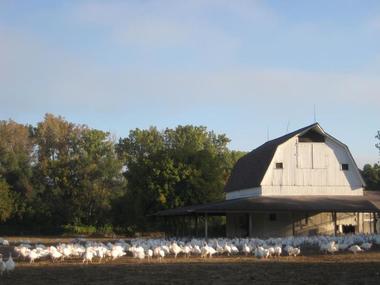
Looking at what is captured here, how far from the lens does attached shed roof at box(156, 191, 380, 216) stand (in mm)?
40312

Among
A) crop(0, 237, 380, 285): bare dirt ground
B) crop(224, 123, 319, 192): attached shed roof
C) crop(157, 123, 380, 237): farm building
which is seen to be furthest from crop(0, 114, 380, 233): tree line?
crop(0, 237, 380, 285): bare dirt ground

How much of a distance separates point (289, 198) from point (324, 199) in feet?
7.70

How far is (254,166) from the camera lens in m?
52.0

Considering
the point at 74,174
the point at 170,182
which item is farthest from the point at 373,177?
the point at 74,174

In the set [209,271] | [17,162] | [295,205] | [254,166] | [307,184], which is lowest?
[209,271]

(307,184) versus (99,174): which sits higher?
(99,174)

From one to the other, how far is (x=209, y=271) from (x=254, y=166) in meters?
30.2

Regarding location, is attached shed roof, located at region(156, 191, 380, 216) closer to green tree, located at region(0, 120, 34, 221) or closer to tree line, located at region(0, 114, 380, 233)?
tree line, located at region(0, 114, 380, 233)

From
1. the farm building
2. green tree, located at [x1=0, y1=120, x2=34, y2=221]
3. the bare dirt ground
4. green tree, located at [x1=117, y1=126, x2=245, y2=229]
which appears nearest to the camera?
the bare dirt ground

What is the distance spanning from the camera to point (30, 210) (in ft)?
249

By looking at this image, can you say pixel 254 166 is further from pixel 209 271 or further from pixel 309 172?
pixel 209 271

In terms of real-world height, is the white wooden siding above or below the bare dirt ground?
above

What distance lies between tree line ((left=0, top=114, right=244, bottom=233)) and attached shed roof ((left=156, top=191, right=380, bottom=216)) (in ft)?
51.5

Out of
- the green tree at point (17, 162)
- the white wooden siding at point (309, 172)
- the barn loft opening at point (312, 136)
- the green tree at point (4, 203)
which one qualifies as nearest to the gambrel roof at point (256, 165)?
the barn loft opening at point (312, 136)
